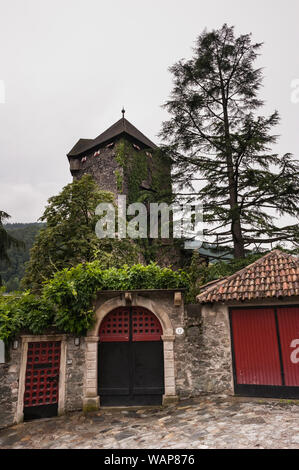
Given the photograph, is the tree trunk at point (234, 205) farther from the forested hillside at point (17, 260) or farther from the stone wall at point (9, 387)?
the forested hillside at point (17, 260)

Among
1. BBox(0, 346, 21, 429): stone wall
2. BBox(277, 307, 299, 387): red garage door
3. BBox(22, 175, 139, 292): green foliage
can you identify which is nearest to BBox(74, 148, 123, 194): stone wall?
BBox(22, 175, 139, 292): green foliage

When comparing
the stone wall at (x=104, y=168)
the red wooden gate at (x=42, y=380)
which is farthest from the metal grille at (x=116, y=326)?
the stone wall at (x=104, y=168)

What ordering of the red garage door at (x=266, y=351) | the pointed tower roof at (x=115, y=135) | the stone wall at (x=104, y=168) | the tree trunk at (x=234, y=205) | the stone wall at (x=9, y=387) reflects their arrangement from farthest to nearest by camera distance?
1. the pointed tower roof at (x=115, y=135)
2. the stone wall at (x=104, y=168)
3. the tree trunk at (x=234, y=205)
4. the red garage door at (x=266, y=351)
5. the stone wall at (x=9, y=387)

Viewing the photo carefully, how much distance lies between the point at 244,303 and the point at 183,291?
169 centimetres

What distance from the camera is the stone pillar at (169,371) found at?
304 inches

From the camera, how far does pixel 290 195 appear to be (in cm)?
1209

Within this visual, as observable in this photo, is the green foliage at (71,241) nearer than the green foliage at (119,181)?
Yes

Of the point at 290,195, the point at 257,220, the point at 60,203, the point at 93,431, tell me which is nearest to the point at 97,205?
the point at 60,203

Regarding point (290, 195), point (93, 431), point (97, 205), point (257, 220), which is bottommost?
point (93, 431)

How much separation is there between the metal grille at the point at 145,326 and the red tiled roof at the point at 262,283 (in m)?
1.45

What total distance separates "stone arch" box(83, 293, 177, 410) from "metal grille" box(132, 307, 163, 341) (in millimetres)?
236

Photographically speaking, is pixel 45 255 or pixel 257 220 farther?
pixel 45 255

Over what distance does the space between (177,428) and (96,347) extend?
308 cm
